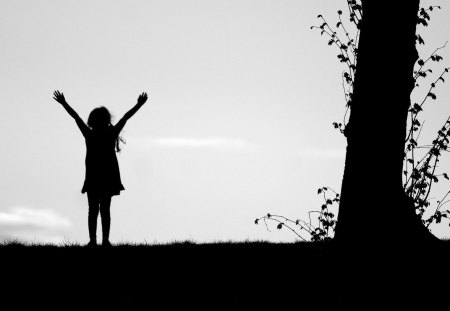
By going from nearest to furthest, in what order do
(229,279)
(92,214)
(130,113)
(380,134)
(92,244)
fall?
(229,279)
(380,134)
(92,244)
(92,214)
(130,113)

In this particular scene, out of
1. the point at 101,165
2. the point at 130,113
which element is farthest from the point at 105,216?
→ the point at 130,113

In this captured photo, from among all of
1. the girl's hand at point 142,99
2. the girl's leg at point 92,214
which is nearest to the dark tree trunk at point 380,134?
the girl's hand at point 142,99

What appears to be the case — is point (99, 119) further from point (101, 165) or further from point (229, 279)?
point (229, 279)

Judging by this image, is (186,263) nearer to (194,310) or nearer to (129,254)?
(129,254)

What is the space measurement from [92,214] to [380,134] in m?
Result: 4.80

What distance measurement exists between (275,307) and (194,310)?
0.79 m

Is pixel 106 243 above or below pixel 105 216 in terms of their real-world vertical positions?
below

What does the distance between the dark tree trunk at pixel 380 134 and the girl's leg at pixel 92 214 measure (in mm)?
4104

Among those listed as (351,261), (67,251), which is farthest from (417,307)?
(67,251)

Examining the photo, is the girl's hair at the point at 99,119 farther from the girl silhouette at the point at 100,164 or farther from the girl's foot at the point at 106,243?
the girl's foot at the point at 106,243

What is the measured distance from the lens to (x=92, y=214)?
9539 mm

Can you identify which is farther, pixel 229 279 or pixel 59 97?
pixel 59 97

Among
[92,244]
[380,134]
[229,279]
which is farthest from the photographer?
[92,244]

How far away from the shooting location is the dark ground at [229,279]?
5871 millimetres
